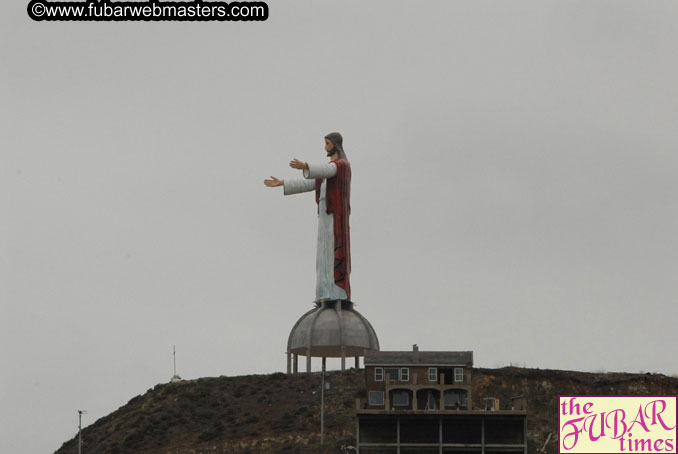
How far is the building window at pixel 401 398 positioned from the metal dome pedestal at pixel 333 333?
49.9 ft

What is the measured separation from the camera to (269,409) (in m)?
105

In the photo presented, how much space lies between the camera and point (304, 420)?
101125 mm

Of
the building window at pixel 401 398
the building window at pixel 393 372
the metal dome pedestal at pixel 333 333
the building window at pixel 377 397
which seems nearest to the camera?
the building window at pixel 401 398

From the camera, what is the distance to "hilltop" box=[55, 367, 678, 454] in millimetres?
97938

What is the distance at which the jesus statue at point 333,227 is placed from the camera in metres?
106

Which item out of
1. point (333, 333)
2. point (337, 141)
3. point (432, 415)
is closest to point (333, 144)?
point (337, 141)

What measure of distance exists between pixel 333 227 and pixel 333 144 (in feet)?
20.4

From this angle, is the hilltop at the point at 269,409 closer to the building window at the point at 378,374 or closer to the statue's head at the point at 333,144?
the building window at the point at 378,374

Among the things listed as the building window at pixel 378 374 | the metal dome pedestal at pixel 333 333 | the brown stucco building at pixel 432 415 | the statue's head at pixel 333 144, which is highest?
the statue's head at pixel 333 144

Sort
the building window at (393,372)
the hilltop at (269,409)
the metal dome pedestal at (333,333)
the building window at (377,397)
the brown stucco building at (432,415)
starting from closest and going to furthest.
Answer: the brown stucco building at (432,415)
the building window at (377,397)
the building window at (393,372)
the hilltop at (269,409)
the metal dome pedestal at (333,333)

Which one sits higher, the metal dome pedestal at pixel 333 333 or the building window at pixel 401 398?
the metal dome pedestal at pixel 333 333

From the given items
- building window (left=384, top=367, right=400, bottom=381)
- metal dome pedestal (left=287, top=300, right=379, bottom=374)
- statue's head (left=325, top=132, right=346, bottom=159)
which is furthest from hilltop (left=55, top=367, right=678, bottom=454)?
statue's head (left=325, top=132, right=346, bottom=159)


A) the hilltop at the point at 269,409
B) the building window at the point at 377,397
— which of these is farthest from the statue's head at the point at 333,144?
the building window at the point at 377,397

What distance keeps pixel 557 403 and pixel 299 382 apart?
19.4m
